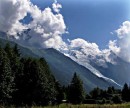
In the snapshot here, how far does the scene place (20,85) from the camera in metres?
102

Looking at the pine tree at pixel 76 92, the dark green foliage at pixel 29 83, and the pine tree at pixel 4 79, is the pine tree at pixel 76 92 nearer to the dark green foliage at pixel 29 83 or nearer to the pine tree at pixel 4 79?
the dark green foliage at pixel 29 83

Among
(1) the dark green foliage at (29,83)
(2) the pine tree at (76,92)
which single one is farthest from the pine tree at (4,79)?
(2) the pine tree at (76,92)

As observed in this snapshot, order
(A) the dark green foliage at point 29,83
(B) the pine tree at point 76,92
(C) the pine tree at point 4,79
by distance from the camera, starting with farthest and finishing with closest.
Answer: (B) the pine tree at point 76,92, (A) the dark green foliage at point 29,83, (C) the pine tree at point 4,79

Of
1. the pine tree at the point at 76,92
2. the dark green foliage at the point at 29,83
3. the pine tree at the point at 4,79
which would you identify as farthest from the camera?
the pine tree at the point at 76,92

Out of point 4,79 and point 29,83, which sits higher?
point 29,83

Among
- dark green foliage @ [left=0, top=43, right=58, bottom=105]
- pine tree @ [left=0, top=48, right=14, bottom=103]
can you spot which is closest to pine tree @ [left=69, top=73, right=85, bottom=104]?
dark green foliage @ [left=0, top=43, right=58, bottom=105]

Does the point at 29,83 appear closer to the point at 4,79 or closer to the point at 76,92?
the point at 4,79

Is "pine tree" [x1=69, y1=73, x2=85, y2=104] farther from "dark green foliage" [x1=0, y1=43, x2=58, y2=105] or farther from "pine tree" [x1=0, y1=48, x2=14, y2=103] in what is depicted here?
"pine tree" [x1=0, y1=48, x2=14, y2=103]

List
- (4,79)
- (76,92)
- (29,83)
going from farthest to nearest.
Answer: (76,92), (29,83), (4,79)

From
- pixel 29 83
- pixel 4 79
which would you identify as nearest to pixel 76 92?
pixel 29 83

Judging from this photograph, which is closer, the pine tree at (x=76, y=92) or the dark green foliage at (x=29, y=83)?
the dark green foliage at (x=29, y=83)

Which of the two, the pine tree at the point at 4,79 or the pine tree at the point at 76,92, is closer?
A: the pine tree at the point at 4,79

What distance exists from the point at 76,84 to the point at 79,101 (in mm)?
5769

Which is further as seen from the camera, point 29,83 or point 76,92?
point 76,92
